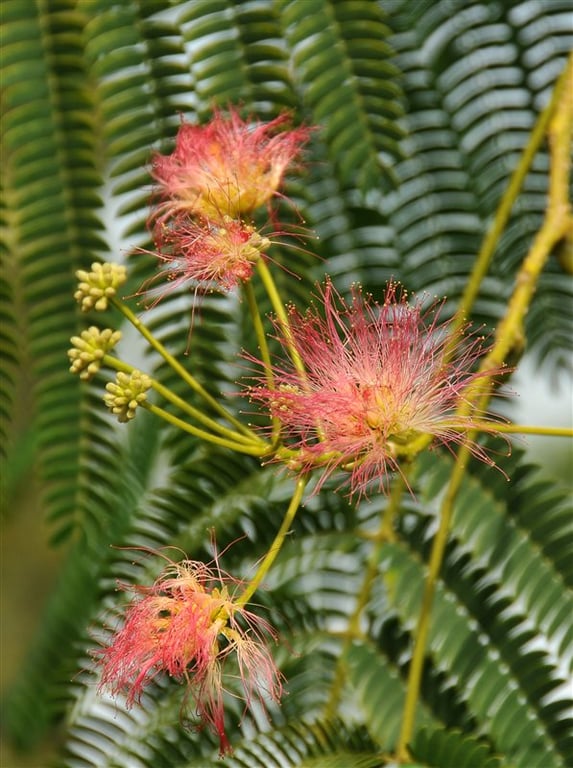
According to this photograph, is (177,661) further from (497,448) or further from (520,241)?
(520,241)

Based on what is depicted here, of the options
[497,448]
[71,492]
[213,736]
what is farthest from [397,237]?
[213,736]

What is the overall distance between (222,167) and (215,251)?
0.17 meters

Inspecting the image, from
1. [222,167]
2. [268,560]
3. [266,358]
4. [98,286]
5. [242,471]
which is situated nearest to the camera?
[268,560]

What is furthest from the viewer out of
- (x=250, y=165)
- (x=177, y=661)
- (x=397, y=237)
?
(x=397, y=237)

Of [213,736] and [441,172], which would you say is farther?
[441,172]

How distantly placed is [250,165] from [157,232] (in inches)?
6.2

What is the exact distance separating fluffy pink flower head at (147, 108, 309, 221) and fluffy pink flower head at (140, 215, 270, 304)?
3 cm

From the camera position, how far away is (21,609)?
4.62 meters

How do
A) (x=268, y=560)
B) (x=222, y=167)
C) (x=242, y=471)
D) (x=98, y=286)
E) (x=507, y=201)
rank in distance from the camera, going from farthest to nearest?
Answer: (x=507, y=201), (x=242, y=471), (x=222, y=167), (x=98, y=286), (x=268, y=560)

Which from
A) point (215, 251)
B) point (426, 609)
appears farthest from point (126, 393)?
point (426, 609)

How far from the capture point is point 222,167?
56.2 inches

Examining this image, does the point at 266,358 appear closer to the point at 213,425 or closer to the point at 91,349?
the point at 213,425

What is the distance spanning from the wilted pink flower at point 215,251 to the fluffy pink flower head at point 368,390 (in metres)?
0.09

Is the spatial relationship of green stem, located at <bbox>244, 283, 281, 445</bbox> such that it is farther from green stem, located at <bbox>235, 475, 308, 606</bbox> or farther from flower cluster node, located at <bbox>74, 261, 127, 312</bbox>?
flower cluster node, located at <bbox>74, 261, 127, 312</bbox>
